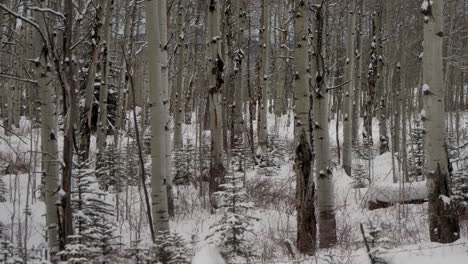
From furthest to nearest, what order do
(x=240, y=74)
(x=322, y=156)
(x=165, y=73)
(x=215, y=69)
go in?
(x=240, y=74) < (x=215, y=69) < (x=165, y=73) < (x=322, y=156)

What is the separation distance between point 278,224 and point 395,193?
9.92 ft

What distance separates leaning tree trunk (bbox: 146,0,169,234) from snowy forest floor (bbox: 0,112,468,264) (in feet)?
1.39

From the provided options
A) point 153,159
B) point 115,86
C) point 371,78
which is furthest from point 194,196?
point 115,86

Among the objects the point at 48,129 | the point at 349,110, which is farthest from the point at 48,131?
the point at 349,110

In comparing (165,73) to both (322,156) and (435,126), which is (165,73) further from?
(435,126)

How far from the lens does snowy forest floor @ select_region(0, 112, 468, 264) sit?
449cm

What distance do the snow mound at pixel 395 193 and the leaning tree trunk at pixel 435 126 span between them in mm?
3213

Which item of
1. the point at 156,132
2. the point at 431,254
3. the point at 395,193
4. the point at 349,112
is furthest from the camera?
the point at 349,112

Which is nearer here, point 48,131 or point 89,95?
point 48,131

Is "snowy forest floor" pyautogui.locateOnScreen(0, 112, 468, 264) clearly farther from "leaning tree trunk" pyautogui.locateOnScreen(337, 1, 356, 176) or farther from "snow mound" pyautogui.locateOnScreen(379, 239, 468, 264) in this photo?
"leaning tree trunk" pyautogui.locateOnScreen(337, 1, 356, 176)

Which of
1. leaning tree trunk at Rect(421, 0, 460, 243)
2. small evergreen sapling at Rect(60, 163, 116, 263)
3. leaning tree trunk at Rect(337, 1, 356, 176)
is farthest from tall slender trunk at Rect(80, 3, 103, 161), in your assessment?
leaning tree trunk at Rect(421, 0, 460, 243)

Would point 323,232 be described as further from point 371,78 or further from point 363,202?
point 371,78

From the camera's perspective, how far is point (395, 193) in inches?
333

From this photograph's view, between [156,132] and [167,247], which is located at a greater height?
[156,132]
